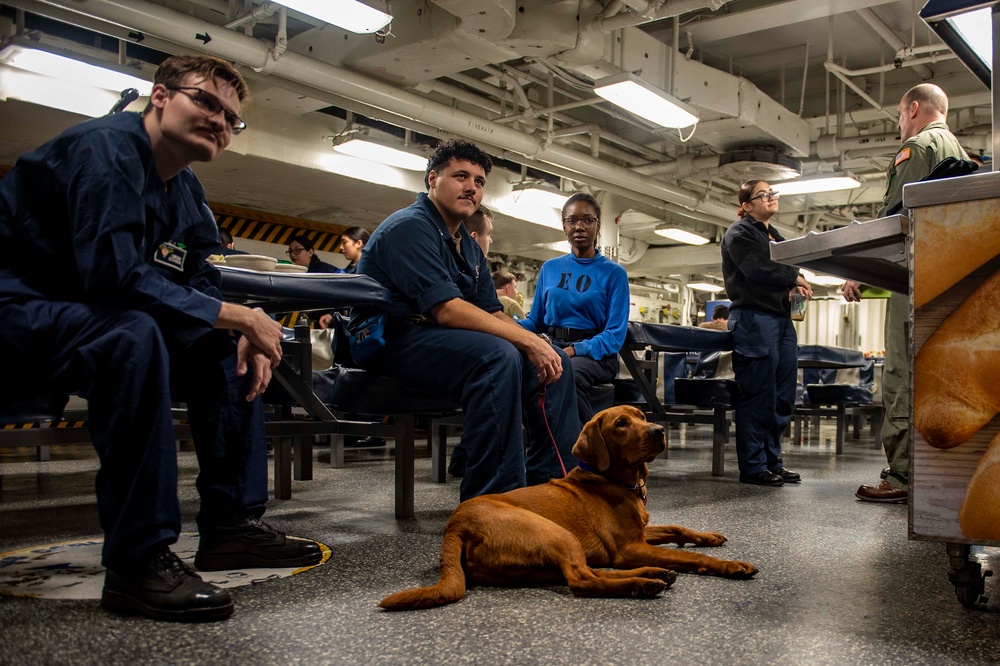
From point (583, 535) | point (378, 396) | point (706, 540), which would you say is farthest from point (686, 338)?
point (583, 535)

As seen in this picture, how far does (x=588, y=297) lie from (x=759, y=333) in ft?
3.67

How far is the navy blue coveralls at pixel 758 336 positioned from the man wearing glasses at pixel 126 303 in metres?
2.93

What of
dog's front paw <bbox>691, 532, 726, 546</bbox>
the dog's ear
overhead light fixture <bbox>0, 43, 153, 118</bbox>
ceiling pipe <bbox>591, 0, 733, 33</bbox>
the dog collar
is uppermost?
ceiling pipe <bbox>591, 0, 733, 33</bbox>

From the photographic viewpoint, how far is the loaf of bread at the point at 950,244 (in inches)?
58.2

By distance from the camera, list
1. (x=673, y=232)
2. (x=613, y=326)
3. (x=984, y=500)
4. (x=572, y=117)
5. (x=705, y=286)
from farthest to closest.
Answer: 1. (x=705, y=286)
2. (x=673, y=232)
3. (x=572, y=117)
4. (x=613, y=326)
5. (x=984, y=500)

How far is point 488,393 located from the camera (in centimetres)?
217

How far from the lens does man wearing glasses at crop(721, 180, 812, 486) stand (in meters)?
4.07

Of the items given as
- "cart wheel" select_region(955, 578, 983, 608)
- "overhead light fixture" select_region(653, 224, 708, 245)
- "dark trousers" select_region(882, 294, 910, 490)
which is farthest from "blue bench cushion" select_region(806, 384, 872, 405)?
"cart wheel" select_region(955, 578, 983, 608)

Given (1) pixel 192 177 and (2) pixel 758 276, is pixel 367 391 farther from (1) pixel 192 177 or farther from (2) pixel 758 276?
(2) pixel 758 276

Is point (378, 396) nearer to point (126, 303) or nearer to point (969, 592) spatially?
point (126, 303)

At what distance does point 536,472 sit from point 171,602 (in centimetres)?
137

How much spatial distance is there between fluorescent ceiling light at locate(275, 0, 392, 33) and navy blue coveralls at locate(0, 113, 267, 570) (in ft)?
9.49

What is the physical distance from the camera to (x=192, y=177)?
1.93m

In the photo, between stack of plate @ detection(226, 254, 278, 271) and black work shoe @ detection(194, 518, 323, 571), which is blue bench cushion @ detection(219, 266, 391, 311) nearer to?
stack of plate @ detection(226, 254, 278, 271)
